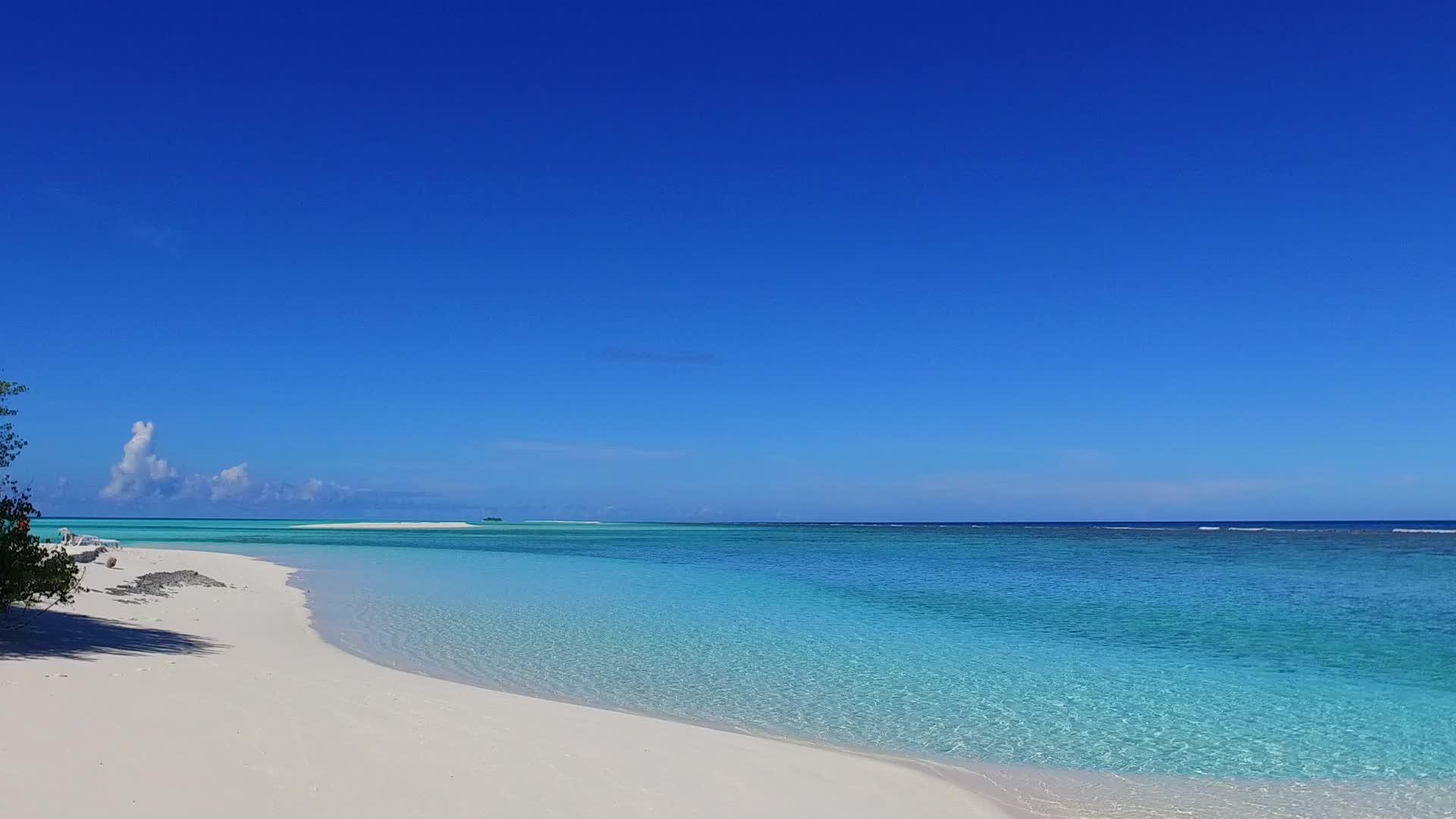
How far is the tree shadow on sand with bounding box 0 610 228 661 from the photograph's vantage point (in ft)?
37.1

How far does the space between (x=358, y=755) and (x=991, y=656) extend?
12.4 m

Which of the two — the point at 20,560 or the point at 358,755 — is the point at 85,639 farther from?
the point at 358,755

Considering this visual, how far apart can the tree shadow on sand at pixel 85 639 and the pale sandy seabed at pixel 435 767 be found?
0.12 meters

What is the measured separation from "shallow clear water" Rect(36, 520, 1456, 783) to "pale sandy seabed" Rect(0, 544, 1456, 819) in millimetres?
1016

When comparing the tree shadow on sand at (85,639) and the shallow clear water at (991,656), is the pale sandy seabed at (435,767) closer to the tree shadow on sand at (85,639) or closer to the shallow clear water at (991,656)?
the tree shadow on sand at (85,639)

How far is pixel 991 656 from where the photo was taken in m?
16.3

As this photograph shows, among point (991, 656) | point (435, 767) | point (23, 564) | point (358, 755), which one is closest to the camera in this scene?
point (435, 767)

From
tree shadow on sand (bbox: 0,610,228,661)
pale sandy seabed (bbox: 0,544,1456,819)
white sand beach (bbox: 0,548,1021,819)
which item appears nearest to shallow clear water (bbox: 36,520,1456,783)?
pale sandy seabed (bbox: 0,544,1456,819)

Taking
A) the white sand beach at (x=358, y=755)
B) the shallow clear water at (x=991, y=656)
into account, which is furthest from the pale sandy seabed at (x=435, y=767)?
the shallow clear water at (x=991, y=656)

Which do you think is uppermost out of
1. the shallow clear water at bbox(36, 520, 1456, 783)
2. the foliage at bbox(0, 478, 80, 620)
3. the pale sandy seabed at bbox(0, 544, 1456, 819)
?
the foliage at bbox(0, 478, 80, 620)

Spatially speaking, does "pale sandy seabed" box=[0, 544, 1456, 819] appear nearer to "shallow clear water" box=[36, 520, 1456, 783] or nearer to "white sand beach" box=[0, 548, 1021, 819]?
"white sand beach" box=[0, 548, 1021, 819]

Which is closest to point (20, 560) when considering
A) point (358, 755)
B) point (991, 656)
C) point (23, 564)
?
point (23, 564)

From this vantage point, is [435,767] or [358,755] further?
[358,755]

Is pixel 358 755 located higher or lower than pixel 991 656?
higher
